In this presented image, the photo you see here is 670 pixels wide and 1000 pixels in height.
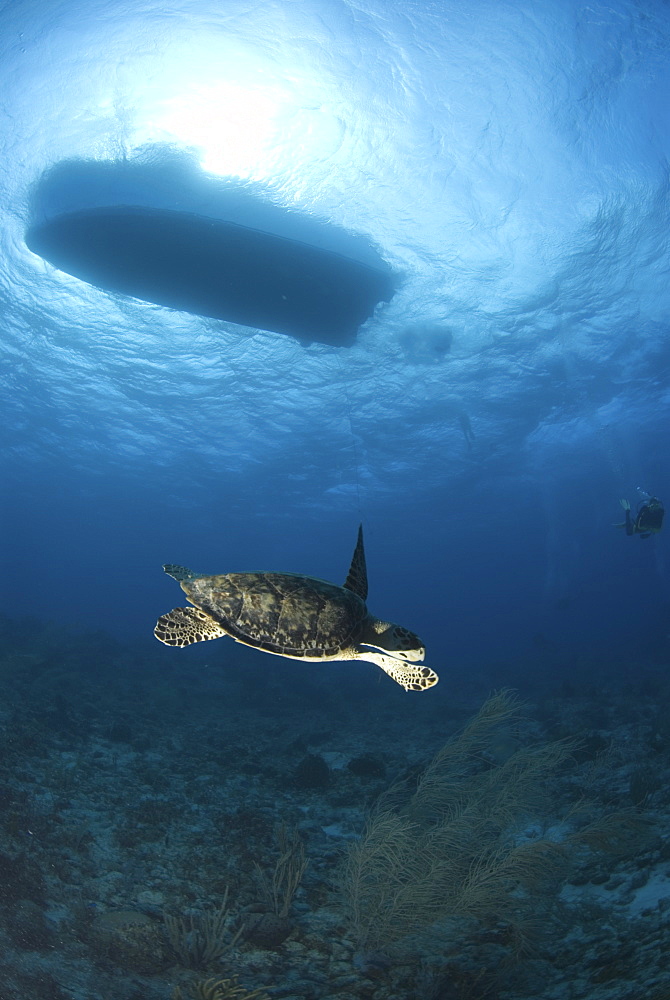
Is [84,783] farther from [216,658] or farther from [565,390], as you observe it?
[565,390]

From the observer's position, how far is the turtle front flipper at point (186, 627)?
4691mm

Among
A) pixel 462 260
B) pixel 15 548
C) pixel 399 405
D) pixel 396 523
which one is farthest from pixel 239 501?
pixel 15 548

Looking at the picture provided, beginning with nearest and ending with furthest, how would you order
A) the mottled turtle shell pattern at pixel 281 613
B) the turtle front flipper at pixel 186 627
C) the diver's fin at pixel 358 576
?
the mottled turtle shell pattern at pixel 281 613 → the turtle front flipper at pixel 186 627 → the diver's fin at pixel 358 576

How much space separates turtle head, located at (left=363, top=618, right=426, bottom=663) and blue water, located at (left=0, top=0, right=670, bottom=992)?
11572mm

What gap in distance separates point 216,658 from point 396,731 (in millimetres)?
16879

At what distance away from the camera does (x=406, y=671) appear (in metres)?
4.91

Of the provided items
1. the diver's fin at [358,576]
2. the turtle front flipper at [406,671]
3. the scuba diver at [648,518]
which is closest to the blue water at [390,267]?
the scuba diver at [648,518]

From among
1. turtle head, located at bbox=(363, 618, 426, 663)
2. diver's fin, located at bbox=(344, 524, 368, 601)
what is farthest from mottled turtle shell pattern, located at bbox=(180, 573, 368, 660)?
diver's fin, located at bbox=(344, 524, 368, 601)

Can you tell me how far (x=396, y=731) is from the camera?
618 inches

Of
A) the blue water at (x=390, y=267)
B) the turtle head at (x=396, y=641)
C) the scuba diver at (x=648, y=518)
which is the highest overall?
→ the blue water at (x=390, y=267)

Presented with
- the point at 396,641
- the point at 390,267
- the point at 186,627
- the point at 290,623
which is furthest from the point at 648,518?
the point at 186,627

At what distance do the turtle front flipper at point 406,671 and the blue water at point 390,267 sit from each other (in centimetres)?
1188

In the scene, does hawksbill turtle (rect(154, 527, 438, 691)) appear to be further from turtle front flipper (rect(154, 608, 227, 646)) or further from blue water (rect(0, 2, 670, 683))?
blue water (rect(0, 2, 670, 683))

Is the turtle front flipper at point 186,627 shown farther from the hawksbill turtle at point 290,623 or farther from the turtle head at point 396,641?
the turtle head at point 396,641
